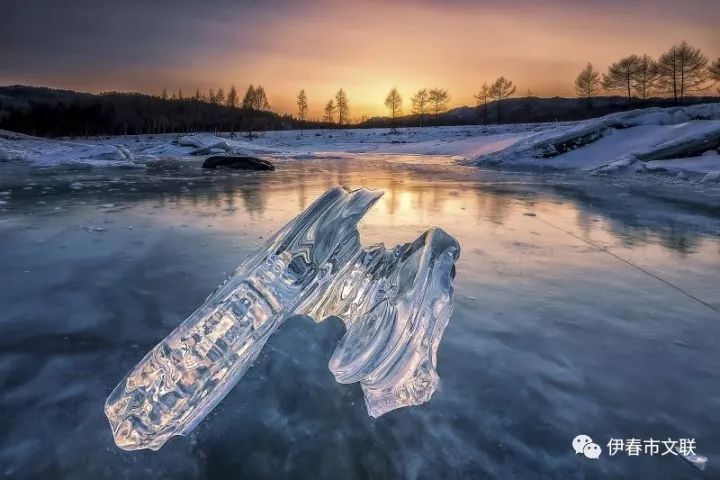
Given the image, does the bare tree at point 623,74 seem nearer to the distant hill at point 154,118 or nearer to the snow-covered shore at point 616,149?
the distant hill at point 154,118

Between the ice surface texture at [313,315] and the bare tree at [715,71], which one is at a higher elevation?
the bare tree at [715,71]

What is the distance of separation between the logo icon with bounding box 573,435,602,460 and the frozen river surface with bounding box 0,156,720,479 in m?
0.02

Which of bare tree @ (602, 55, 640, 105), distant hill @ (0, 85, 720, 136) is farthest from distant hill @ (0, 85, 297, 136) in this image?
bare tree @ (602, 55, 640, 105)

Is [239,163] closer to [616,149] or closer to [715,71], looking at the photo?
[616,149]

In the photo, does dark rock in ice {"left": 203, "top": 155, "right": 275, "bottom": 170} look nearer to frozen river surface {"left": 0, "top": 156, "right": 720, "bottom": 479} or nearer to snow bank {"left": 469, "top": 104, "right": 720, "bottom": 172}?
snow bank {"left": 469, "top": 104, "right": 720, "bottom": 172}

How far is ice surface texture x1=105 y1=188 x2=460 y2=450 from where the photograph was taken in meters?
1.42

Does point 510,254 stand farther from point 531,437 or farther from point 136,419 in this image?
point 136,419

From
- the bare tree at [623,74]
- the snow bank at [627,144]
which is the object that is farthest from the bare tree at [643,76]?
the snow bank at [627,144]

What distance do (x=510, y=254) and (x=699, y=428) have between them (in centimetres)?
215

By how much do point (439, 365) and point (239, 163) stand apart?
42.3 ft

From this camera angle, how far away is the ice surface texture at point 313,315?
1415 mm

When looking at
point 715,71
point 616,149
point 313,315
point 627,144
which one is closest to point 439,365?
point 313,315

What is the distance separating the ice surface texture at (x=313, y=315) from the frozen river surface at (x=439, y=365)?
11cm

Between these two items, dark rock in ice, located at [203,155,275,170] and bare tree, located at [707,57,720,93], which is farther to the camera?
bare tree, located at [707,57,720,93]
